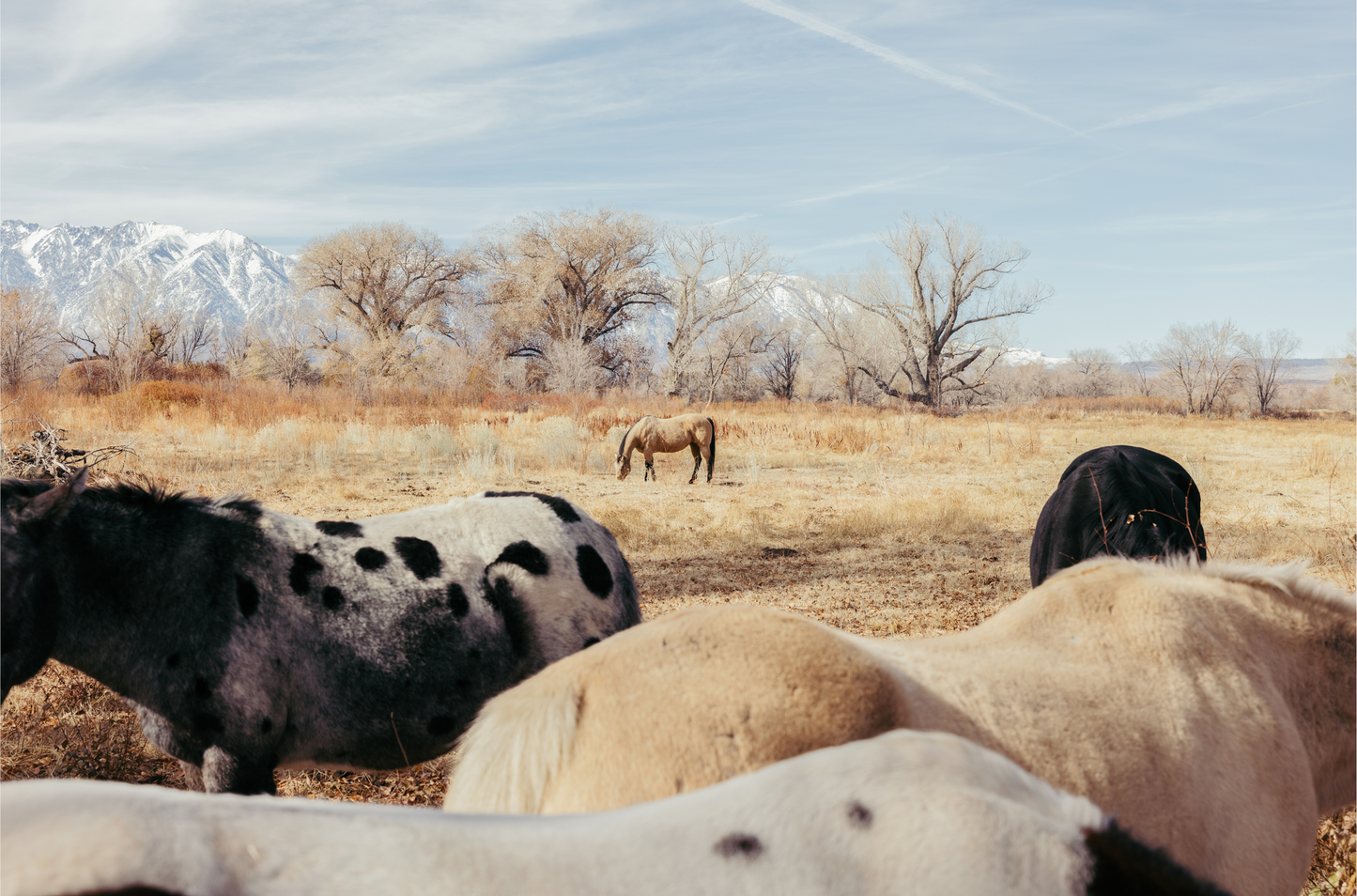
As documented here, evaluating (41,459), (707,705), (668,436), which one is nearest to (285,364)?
(668,436)

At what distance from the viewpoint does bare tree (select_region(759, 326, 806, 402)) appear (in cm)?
5259

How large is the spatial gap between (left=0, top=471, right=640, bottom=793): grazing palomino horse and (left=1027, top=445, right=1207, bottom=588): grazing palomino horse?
3.02 meters

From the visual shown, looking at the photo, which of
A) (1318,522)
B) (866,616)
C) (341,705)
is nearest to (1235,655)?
(341,705)

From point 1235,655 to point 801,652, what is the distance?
1.42m

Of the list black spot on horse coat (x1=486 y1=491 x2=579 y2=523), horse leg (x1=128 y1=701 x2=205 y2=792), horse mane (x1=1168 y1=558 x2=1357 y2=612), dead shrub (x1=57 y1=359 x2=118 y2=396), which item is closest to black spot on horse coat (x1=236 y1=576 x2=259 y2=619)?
horse leg (x1=128 y1=701 x2=205 y2=792)

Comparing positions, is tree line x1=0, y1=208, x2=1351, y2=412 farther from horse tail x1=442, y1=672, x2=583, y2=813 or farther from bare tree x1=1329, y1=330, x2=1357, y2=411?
horse tail x1=442, y1=672, x2=583, y2=813

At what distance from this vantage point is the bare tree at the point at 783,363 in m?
52.6

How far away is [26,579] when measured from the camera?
9.02 ft

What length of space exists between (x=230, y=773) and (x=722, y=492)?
11.8 metres

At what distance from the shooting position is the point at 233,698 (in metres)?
2.93

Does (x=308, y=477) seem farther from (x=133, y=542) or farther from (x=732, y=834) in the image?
(x=732, y=834)

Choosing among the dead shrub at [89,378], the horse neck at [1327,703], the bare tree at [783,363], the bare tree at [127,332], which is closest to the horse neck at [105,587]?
the horse neck at [1327,703]

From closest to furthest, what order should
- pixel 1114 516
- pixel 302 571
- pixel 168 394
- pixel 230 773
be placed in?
pixel 230 773
pixel 302 571
pixel 1114 516
pixel 168 394

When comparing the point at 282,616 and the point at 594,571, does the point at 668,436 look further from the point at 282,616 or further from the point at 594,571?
the point at 282,616
